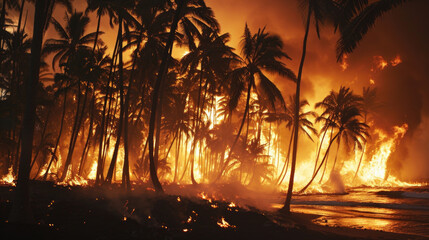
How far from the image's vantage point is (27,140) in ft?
25.8

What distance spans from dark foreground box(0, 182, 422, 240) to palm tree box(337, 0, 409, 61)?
6.52 m

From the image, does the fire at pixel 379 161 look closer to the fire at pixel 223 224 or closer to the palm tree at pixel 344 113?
the palm tree at pixel 344 113

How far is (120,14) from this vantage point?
16.2m

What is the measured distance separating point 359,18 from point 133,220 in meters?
9.13

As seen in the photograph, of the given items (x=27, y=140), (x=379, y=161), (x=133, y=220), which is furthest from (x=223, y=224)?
(x=379, y=161)

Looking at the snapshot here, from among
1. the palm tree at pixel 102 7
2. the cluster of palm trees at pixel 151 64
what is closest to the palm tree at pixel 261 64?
the cluster of palm trees at pixel 151 64

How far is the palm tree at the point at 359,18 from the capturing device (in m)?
8.18

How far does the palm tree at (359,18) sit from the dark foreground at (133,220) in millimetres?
6522

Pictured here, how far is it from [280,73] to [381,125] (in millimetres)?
48679

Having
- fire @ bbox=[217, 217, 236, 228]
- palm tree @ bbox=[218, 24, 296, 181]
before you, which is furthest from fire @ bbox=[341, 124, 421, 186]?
fire @ bbox=[217, 217, 236, 228]

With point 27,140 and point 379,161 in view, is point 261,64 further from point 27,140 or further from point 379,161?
point 379,161

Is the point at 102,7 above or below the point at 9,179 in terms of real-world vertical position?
above

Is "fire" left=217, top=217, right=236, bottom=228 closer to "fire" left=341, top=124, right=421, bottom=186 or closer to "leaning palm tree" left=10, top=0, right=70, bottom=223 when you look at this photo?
"leaning palm tree" left=10, top=0, right=70, bottom=223

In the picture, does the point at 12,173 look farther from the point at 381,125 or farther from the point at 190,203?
the point at 381,125
